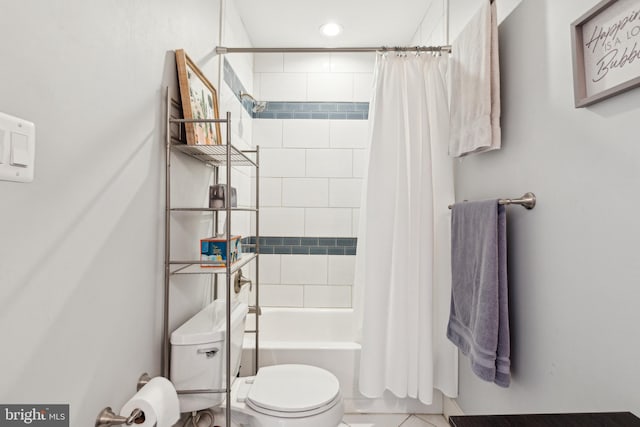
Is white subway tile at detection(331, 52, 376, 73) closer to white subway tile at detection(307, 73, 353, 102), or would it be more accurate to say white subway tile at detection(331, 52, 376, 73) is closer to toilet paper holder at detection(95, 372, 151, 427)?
white subway tile at detection(307, 73, 353, 102)

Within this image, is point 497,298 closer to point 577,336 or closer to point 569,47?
point 577,336

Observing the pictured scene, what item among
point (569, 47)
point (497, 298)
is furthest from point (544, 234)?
point (569, 47)

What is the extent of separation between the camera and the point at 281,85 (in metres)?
2.72

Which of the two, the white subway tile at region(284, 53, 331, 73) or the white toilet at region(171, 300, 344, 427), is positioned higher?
Result: the white subway tile at region(284, 53, 331, 73)

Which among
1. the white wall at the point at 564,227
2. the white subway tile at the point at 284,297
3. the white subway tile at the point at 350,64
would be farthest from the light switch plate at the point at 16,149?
the white subway tile at the point at 350,64

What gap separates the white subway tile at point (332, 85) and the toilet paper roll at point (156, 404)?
2301mm

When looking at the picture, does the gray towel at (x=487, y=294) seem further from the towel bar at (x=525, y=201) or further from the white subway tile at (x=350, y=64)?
the white subway tile at (x=350, y=64)

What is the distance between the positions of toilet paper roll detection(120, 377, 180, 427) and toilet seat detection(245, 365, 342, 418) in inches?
16.2

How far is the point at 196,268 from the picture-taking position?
141 cm

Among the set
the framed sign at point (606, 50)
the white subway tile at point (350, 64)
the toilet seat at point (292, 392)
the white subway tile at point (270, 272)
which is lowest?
the toilet seat at point (292, 392)

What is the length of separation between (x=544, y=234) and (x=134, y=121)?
138 centimetres

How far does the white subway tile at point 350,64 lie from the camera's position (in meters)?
2.71

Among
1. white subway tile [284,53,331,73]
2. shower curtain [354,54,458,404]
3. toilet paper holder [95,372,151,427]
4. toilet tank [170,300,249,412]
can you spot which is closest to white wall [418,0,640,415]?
shower curtain [354,54,458,404]

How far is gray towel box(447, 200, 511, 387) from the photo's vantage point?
3.88 ft
